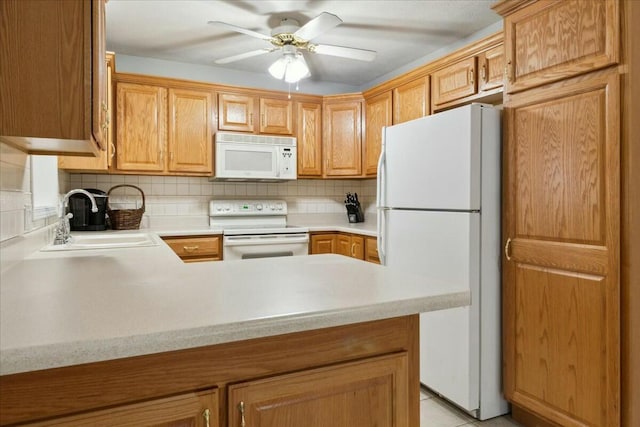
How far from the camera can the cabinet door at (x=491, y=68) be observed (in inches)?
102

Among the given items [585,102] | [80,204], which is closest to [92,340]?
[585,102]

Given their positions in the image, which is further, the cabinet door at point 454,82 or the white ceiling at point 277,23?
the cabinet door at point 454,82

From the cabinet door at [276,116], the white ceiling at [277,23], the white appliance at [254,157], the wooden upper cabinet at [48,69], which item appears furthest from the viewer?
the cabinet door at [276,116]

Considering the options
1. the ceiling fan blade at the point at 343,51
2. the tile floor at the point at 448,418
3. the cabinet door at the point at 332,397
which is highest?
the ceiling fan blade at the point at 343,51

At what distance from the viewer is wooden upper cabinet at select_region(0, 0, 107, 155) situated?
0.98 metres

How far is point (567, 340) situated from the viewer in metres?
1.83

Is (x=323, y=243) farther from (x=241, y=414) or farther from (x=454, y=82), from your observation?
(x=241, y=414)

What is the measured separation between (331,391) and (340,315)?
8.2 inches

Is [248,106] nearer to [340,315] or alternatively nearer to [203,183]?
[203,183]

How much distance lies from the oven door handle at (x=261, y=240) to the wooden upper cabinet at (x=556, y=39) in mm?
2065

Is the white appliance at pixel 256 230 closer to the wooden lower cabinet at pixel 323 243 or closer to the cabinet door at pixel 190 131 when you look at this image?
the wooden lower cabinet at pixel 323 243

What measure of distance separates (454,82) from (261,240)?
1930 mm

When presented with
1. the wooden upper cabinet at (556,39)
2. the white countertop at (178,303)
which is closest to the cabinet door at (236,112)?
the wooden upper cabinet at (556,39)

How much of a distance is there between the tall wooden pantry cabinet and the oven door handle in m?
1.84
